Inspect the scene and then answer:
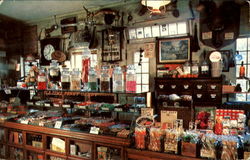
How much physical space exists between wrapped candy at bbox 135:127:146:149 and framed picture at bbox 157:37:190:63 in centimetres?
372

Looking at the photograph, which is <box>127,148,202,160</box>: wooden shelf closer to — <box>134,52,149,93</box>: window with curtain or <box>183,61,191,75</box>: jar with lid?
<box>183,61,191,75</box>: jar with lid

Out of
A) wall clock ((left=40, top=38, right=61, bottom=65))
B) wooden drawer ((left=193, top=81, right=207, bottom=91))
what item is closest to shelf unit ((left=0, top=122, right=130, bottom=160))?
wooden drawer ((left=193, top=81, right=207, bottom=91))

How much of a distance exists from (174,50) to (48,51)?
192 inches

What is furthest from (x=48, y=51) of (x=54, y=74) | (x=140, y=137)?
(x=140, y=137)

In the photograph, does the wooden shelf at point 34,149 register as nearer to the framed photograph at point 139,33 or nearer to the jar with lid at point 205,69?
the jar with lid at point 205,69

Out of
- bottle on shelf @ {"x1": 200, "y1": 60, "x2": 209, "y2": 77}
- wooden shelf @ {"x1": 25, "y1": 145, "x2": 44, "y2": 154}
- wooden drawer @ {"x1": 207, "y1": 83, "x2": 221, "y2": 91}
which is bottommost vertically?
wooden shelf @ {"x1": 25, "y1": 145, "x2": 44, "y2": 154}

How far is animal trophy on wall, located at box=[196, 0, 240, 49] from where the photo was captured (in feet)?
15.5

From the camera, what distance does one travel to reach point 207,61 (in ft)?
16.4

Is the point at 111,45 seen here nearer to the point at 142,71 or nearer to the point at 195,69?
the point at 142,71

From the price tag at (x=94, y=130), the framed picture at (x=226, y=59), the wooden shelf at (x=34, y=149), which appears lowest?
the wooden shelf at (x=34, y=149)

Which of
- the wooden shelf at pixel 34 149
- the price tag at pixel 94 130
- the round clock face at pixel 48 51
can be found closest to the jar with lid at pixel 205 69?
the price tag at pixel 94 130

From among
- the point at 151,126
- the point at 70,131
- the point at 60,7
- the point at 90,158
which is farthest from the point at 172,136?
the point at 60,7

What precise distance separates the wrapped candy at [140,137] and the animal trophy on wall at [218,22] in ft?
12.7

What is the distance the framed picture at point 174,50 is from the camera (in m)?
5.25
